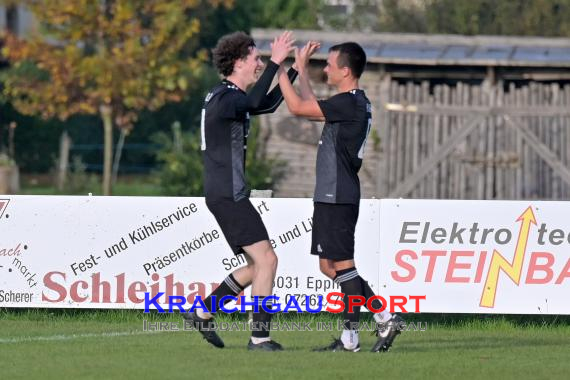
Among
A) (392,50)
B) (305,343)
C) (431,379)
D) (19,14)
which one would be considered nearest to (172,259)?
(305,343)

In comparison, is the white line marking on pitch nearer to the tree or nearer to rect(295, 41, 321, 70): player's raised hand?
rect(295, 41, 321, 70): player's raised hand

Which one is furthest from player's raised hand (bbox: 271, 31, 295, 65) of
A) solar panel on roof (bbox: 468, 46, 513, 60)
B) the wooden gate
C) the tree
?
the tree

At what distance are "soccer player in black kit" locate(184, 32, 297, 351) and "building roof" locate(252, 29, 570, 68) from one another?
1336 cm

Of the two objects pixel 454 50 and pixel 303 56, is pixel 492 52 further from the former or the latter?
pixel 303 56

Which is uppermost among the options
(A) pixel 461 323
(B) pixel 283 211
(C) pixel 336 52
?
(C) pixel 336 52

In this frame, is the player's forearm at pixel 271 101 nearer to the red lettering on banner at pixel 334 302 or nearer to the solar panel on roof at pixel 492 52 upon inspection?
the red lettering on banner at pixel 334 302

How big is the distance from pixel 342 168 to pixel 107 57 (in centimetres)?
2110

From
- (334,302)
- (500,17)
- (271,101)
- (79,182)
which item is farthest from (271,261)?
(500,17)

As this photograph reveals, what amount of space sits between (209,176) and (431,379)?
2.00 meters

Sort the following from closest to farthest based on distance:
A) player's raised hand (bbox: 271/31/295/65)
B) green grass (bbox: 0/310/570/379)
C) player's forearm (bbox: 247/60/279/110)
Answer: green grass (bbox: 0/310/570/379) → player's forearm (bbox: 247/60/279/110) → player's raised hand (bbox: 271/31/295/65)

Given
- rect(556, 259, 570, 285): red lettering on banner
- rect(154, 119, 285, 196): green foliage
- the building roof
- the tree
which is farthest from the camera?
the tree

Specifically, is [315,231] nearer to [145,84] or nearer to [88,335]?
[88,335]

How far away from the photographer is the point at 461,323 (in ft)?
39.8

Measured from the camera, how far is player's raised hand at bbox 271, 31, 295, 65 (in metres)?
9.16
